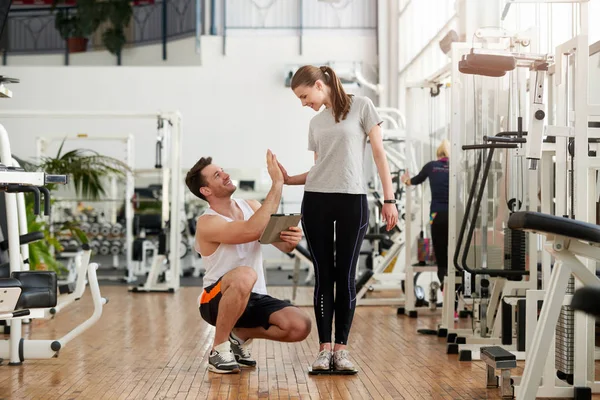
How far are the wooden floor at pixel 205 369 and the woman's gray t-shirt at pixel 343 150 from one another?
798 mm

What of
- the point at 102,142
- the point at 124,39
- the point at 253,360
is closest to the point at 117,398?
the point at 253,360

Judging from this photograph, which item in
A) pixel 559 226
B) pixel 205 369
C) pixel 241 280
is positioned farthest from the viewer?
pixel 205 369

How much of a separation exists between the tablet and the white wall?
8.68 metres

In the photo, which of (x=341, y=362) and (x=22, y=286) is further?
A: (x=341, y=362)

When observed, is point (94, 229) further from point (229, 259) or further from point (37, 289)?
point (37, 289)

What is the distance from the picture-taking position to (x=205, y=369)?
373 centimetres

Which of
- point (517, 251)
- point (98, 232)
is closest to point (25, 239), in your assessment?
point (517, 251)

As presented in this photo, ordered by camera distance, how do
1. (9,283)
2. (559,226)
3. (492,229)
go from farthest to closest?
(492,229)
(9,283)
(559,226)

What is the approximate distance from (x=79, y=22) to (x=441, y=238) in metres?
9.34

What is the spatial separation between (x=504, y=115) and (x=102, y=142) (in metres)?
8.43

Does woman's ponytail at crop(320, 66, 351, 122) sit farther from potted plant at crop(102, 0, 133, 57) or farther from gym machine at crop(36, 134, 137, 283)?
potted plant at crop(102, 0, 133, 57)

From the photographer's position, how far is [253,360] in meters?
3.78

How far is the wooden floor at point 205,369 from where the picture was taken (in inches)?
125

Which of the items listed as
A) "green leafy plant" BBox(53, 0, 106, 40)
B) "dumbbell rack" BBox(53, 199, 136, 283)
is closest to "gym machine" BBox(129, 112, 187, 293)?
"dumbbell rack" BBox(53, 199, 136, 283)
